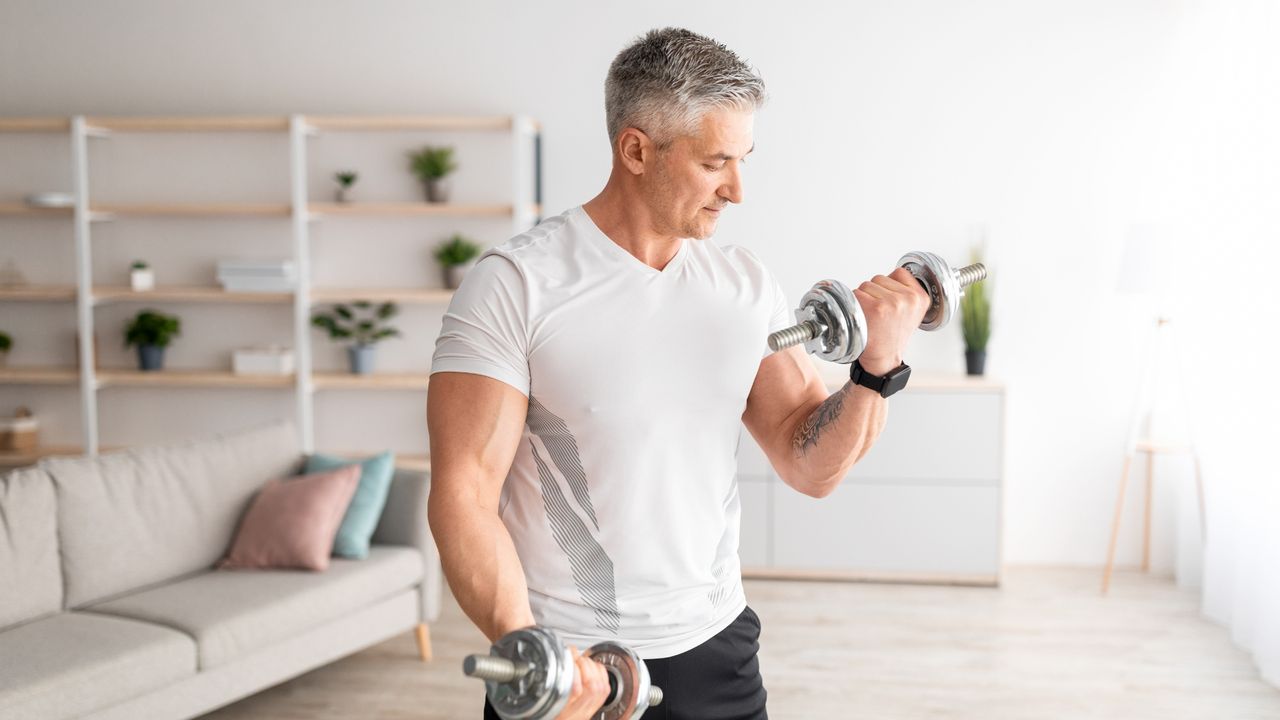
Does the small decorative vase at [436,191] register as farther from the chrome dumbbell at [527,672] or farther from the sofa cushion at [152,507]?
the chrome dumbbell at [527,672]

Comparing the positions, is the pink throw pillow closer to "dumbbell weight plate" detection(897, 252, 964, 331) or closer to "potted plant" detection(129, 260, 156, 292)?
"potted plant" detection(129, 260, 156, 292)

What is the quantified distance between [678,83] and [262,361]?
394 cm

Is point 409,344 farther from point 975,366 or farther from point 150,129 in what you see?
point 975,366

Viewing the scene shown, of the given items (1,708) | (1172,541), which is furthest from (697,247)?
(1172,541)

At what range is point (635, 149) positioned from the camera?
1.29m

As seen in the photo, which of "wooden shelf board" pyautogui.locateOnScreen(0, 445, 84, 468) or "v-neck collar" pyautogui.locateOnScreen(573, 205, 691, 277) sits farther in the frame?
"wooden shelf board" pyautogui.locateOnScreen(0, 445, 84, 468)

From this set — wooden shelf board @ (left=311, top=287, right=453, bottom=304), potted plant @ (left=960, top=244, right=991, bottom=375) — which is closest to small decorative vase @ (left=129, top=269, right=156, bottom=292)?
wooden shelf board @ (left=311, top=287, right=453, bottom=304)

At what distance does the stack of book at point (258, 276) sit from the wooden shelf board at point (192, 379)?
378 millimetres

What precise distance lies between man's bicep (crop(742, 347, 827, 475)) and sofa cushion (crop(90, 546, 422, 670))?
1.99 m

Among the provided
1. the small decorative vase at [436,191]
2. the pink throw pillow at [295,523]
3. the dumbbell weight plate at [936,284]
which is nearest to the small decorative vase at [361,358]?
the small decorative vase at [436,191]

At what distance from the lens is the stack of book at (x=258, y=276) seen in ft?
15.4

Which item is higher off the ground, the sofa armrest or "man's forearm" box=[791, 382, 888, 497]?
"man's forearm" box=[791, 382, 888, 497]

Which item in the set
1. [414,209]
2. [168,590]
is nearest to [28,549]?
[168,590]

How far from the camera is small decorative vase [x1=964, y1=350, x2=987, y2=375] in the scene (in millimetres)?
4465
